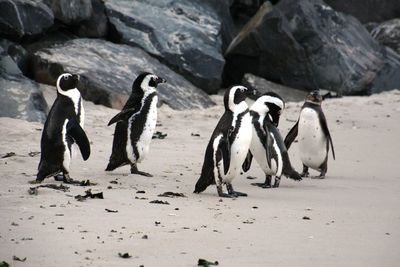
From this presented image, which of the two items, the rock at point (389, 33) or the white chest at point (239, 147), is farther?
the rock at point (389, 33)

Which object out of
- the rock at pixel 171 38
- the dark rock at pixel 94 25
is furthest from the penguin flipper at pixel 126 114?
the rock at pixel 171 38

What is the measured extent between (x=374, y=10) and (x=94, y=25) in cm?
759

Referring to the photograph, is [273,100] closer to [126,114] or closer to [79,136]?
[126,114]

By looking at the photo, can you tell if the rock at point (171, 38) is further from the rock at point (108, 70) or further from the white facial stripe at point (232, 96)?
the white facial stripe at point (232, 96)

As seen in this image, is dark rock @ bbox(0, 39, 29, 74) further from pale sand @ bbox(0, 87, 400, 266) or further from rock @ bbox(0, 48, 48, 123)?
pale sand @ bbox(0, 87, 400, 266)

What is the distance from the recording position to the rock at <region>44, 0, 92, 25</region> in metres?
11.0

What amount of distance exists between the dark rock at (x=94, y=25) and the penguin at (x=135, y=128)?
4.49m

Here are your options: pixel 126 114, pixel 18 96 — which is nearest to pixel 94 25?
pixel 18 96

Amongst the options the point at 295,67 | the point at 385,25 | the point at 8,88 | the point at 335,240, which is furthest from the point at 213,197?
the point at 385,25

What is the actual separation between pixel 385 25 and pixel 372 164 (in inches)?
355

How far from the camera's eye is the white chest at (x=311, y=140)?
7.53m

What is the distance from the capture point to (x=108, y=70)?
1041cm

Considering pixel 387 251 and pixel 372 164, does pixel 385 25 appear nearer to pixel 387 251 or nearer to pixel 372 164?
pixel 372 164

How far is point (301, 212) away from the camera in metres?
5.27
